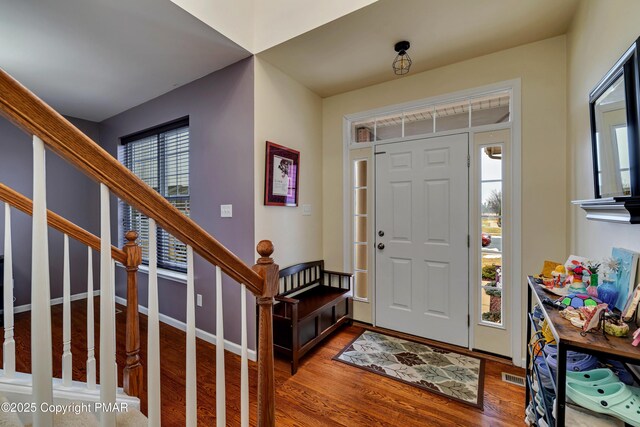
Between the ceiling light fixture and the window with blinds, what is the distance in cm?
222

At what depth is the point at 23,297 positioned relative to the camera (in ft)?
11.1

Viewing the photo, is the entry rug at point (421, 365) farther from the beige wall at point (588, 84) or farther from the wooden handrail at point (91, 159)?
the wooden handrail at point (91, 159)

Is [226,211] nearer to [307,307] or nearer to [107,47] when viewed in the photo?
[307,307]

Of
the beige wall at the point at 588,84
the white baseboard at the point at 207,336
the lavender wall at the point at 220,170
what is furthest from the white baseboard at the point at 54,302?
the beige wall at the point at 588,84

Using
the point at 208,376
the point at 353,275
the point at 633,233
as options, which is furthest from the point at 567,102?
the point at 208,376

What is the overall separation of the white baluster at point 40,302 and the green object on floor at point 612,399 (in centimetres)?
159

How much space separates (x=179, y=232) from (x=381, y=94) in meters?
2.66

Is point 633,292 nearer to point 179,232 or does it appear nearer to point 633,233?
point 633,233

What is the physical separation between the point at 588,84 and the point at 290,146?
2177 millimetres

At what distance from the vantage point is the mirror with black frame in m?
1.11

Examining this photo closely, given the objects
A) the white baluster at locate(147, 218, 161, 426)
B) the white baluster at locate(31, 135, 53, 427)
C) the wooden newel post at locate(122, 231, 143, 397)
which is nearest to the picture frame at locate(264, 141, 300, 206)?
the wooden newel post at locate(122, 231, 143, 397)

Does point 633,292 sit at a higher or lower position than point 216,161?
lower

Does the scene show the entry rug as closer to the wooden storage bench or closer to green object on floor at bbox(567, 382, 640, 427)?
the wooden storage bench

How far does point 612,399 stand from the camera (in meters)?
0.97
